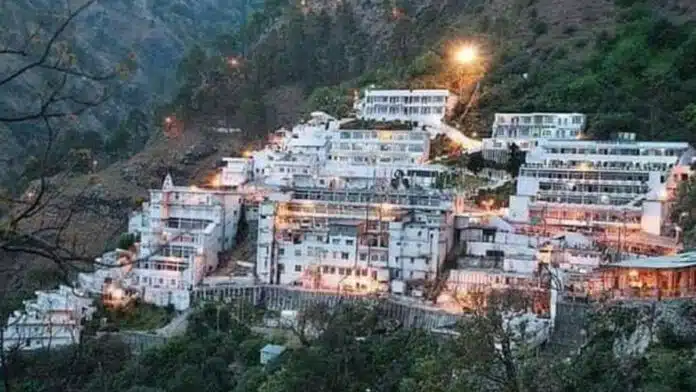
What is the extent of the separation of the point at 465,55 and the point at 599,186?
10629 mm

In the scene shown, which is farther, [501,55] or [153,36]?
[153,36]

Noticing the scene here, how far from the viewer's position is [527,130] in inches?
914

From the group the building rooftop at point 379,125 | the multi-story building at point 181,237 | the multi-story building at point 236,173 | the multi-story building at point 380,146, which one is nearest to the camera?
the multi-story building at point 181,237

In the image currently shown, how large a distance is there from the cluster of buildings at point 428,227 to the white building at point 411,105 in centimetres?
249

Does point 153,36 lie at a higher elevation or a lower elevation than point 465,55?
higher

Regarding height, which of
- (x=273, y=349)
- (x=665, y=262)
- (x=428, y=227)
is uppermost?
(x=428, y=227)

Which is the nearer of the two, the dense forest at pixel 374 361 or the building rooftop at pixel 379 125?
the dense forest at pixel 374 361

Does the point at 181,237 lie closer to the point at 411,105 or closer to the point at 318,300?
the point at 318,300

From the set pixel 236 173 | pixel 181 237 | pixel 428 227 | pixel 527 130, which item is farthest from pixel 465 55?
pixel 181 237

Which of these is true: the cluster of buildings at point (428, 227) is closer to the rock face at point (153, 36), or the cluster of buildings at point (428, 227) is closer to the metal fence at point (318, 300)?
the metal fence at point (318, 300)

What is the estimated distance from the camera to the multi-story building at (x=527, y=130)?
22.5 m

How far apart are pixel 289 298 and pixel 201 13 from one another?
41623 mm

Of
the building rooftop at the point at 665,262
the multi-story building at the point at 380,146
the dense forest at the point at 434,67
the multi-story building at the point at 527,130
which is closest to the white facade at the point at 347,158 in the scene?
the multi-story building at the point at 380,146

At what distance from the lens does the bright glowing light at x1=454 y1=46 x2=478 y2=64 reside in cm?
2859
